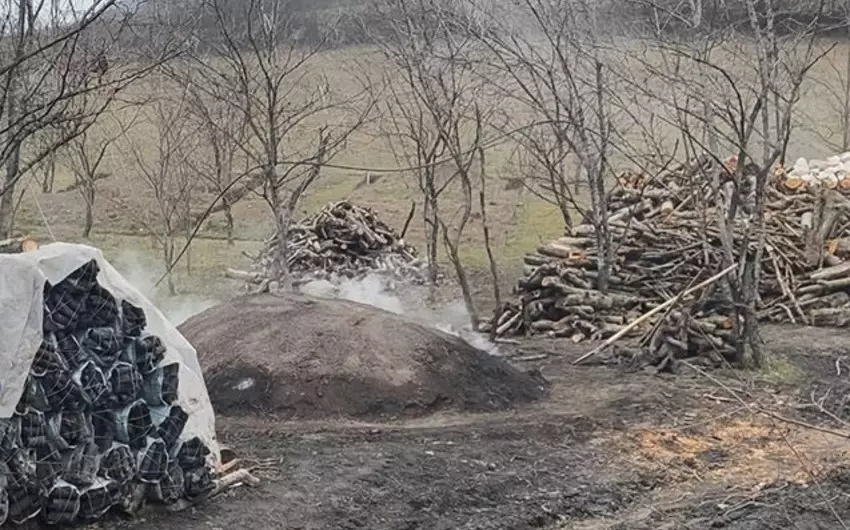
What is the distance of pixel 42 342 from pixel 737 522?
151 inches

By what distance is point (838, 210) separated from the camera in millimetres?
12750

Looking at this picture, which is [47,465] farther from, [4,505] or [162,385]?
[162,385]

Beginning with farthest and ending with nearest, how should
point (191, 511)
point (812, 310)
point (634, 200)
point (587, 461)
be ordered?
1. point (634, 200)
2. point (812, 310)
3. point (587, 461)
4. point (191, 511)

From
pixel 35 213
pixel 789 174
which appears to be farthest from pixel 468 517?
pixel 35 213

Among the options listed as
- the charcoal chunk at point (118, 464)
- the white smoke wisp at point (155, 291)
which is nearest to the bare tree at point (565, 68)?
the white smoke wisp at point (155, 291)

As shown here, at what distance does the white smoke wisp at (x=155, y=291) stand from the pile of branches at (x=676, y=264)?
13.2ft

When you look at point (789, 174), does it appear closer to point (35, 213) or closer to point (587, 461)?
point (587, 461)

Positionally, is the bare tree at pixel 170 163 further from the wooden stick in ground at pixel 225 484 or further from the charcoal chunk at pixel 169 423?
the charcoal chunk at pixel 169 423

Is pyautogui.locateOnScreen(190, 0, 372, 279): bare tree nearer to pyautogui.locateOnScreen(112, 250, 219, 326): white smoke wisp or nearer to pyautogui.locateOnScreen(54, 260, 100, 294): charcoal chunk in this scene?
pyautogui.locateOnScreen(112, 250, 219, 326): white smoke wisp

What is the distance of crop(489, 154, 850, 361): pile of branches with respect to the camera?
36.7 feet

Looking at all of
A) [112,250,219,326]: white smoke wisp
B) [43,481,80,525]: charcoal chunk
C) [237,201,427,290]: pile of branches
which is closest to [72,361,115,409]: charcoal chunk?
[43,481,80,525]: charcoal chunk

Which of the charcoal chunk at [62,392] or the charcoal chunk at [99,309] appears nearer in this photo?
the charcoal chunk at [62,392]

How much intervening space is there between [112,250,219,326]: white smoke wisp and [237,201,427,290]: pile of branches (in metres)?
1.36

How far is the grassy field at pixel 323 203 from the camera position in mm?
16797
